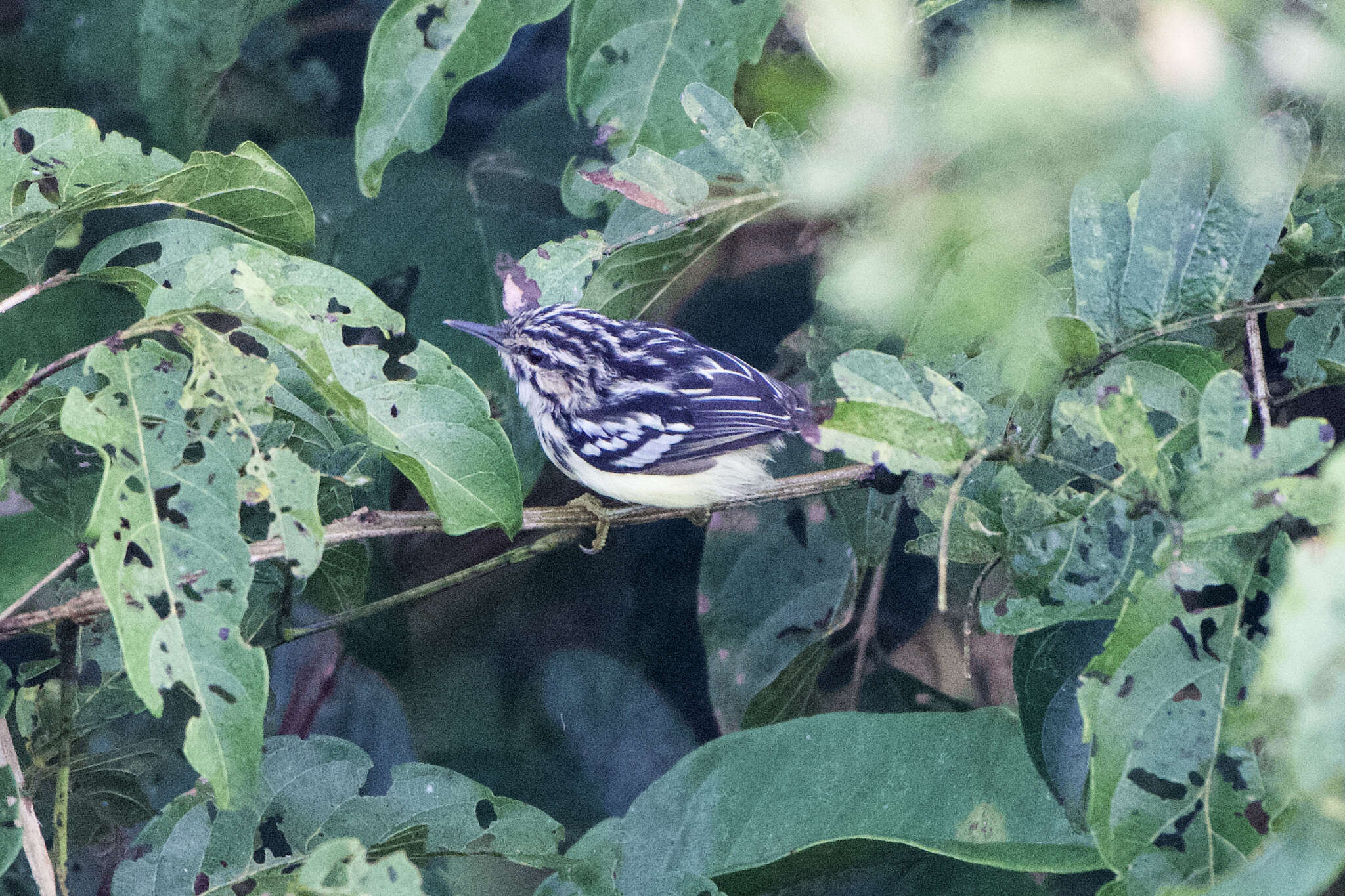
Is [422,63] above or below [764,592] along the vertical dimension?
A: above

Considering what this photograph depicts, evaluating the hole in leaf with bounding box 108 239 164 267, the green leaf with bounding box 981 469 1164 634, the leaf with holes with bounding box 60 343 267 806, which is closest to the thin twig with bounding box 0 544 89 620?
the leaf with holes with bounding box 60 343 267 806

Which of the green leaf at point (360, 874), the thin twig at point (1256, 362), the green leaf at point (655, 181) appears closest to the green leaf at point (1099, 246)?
the thin twig at point (1256, 362)

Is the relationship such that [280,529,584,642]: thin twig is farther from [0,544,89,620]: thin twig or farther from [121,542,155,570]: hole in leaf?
[121,542,155,570]: hole in leaf

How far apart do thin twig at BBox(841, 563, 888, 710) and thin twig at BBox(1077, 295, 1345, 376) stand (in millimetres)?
783

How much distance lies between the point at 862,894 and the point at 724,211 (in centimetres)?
110

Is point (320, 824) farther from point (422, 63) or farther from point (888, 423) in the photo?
point (422, 63)

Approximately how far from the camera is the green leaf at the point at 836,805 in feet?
4.46

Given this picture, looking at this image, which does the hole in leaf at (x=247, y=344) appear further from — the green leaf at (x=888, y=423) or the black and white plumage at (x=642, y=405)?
the green leaf at (x=888, y=423)

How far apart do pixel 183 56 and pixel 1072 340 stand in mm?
1739

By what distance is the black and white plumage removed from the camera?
2008mm

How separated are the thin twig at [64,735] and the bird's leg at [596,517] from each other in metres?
0.78

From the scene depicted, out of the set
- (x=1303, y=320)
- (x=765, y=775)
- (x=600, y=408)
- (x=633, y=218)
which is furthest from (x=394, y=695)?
(x=1303, y=320)

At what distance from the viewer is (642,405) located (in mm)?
2230

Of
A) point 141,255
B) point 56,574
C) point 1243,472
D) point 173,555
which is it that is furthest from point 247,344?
point 1243,472
